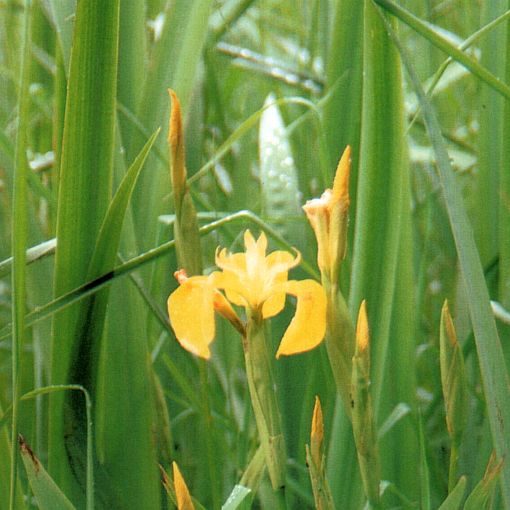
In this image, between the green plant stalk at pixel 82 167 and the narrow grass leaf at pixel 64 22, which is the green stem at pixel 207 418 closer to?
the green plant stalk at pixel 82 167

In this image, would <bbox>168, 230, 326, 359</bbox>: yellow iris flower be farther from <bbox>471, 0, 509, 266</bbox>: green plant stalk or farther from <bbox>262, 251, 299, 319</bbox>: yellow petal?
<bbox>471, 0, 509, 266</bbox>: green plant stalk

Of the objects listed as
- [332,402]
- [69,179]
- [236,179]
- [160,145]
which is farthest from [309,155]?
[69,179]

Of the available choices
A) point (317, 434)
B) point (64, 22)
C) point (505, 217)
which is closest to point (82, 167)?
point (64, 22)

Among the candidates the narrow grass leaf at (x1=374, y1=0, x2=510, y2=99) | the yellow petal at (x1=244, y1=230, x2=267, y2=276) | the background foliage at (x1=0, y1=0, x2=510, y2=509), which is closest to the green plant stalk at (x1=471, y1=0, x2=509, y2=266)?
the background foliage at (x1=0, y1=0, x2=510, y2=509)

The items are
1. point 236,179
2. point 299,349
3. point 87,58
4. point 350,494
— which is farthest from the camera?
point 236,179

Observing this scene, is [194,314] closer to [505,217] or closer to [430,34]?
[430,34]

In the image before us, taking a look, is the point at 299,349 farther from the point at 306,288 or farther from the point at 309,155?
the point at 309,155

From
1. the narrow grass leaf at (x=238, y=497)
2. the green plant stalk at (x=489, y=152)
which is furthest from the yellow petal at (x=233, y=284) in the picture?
the green plant stalk at (x=489, y=152)

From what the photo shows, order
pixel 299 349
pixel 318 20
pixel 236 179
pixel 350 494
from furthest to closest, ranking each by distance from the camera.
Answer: pixel 318 20 → pixel 236 179 → pixel 350 494 → pixel 299 349
